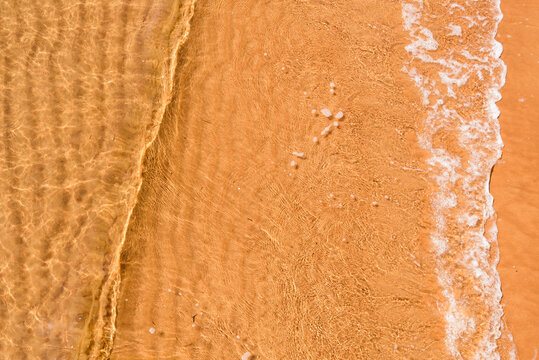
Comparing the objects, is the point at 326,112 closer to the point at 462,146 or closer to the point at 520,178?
the point at 462,146

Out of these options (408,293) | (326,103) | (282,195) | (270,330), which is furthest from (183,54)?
(408,293)

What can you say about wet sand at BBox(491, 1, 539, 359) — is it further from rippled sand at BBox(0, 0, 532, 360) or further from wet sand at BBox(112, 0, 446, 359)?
wet sand at BBox(112, 0, 446, 359)

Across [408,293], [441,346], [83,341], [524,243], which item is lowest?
[83,341]

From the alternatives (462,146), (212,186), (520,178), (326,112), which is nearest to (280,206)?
(212,186)

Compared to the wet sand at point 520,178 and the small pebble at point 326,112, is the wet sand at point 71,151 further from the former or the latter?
the wet sand at point 520,178

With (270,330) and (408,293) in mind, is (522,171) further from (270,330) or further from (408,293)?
(270,330)

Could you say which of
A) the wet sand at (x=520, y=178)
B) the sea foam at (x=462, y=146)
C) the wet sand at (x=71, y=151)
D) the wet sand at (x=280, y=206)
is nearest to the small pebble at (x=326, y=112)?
the wet sand at (x=280, y=206)
